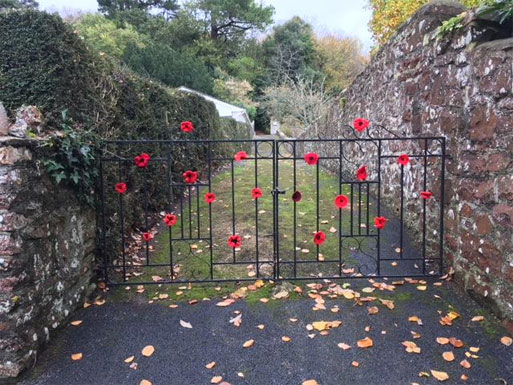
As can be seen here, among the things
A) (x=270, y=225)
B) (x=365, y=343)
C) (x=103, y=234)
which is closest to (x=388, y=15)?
(x=270, y=225)

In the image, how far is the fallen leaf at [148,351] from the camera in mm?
2357

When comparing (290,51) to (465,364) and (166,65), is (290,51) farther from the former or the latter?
(465,364)

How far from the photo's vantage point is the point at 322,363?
2.26m

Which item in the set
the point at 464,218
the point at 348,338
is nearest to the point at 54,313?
the point at 348,338

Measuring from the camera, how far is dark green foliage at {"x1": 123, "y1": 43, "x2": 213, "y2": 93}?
19.9 m

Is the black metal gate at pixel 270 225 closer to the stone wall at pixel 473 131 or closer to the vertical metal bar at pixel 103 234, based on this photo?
the vertical metal bar at pixel 103 234

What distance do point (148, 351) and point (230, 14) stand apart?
27.8 meters

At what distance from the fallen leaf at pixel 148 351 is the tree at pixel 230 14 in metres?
27.1

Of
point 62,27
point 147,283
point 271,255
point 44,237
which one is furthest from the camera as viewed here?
point 271,255

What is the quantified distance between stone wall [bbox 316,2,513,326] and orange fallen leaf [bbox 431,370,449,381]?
66 cm

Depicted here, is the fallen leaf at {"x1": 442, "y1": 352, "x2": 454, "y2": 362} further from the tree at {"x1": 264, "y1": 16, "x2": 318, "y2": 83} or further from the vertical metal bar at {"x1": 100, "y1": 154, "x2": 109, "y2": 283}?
the tree at {"x1": 264, "y1": 16, "x2": 318, "y2": 83}

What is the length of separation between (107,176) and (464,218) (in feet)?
9.43

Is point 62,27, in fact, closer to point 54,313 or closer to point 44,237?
point 44,237

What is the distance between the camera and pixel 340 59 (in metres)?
28.4
